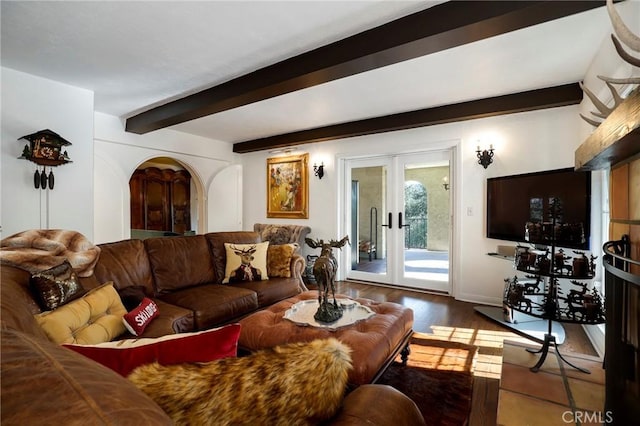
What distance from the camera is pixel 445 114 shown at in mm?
3719

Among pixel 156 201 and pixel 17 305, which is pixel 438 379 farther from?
pixel 156 201

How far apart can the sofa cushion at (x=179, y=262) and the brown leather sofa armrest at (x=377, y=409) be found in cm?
243

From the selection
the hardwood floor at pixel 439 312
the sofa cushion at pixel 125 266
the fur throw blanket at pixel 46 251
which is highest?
the fur throw blanket at pixel 46 251

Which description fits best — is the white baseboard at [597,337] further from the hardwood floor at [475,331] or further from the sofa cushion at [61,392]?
the sofa cushion at [61,392]

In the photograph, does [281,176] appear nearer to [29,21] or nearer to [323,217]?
[323,217]

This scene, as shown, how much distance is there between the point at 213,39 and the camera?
228cm

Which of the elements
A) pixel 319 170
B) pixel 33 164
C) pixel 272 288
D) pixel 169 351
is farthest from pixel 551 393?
pixel 33 164

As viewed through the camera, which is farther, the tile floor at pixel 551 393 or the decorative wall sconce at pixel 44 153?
the decorative wall sconce at pixel 44 153

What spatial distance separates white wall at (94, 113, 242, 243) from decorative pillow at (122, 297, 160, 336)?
2932 mm

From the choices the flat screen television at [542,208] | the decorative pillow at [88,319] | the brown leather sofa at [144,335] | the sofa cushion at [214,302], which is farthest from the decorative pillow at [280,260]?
the flat screen television at [542,208]

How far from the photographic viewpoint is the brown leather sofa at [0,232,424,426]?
34cm

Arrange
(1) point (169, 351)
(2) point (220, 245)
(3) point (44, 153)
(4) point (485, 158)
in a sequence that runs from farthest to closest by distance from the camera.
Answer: (4) point (485, 158) < (2) point (220, 245) < (3) point (44, 153) < (1) point (169, 351)

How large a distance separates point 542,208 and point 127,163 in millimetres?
5558

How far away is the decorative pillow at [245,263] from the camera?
10.3 ft
